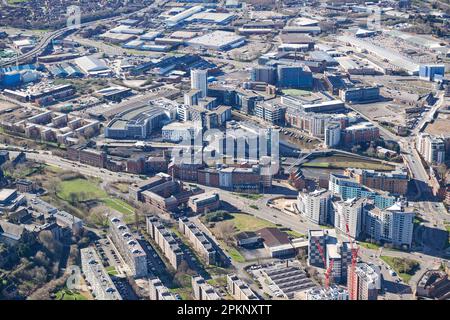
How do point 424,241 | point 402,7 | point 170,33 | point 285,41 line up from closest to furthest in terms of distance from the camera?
point 424,241
point 285,41
point 170,33
point 402,7

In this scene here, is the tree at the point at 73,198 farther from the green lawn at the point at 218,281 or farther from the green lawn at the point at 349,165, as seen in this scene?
the green lawn at the point at 349,165

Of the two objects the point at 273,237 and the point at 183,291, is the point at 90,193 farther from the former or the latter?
the point at 183,291

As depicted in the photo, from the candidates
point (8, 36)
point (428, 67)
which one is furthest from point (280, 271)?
point (8, 36)

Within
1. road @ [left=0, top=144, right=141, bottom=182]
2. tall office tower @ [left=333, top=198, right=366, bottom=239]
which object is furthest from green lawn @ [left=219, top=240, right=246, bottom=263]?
road @ [left=0, top=144, right=141, bottom=182]

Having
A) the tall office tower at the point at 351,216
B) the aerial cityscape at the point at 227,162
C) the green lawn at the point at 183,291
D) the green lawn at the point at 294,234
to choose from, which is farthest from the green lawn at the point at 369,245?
the green lawn at the point at 183,291

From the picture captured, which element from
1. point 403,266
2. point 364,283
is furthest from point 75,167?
point 364,283
